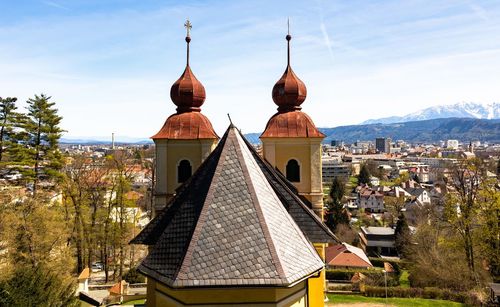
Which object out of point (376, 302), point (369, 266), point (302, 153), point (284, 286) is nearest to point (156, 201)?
point (302, 153)

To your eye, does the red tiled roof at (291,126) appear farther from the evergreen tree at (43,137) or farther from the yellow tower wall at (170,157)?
the evergreen tree at (43,137)

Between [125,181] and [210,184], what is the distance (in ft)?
79.0

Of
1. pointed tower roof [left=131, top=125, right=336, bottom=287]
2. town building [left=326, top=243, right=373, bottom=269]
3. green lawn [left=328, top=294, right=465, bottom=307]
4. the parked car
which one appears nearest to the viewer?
pointed tower roof [left=131, top=125, right=336, bottom=287]

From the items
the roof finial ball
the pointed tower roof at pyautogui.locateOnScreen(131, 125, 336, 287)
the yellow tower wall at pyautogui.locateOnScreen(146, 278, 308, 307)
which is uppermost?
the roof finial ball

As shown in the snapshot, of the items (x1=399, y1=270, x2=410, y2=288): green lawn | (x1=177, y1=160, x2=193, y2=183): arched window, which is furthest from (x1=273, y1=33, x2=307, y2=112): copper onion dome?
(x1=399, y1=270, x2=410, y2=288): green lawn

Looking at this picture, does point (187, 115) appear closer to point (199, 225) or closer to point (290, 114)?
point (290, 114)

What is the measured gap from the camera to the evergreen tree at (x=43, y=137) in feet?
103

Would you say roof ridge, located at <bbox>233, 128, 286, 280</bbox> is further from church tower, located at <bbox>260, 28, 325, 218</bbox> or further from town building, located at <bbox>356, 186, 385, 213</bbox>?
town building, located at <bbox>356, 186, 385, 213</bbox>

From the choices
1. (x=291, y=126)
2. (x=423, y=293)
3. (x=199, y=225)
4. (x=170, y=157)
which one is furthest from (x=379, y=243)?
(x=199, y=225)

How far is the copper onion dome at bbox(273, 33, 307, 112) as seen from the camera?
63.5ft

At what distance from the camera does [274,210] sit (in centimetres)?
913

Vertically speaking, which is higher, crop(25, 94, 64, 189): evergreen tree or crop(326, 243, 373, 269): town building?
crop(25, 94, 64, 189): evergreen tree

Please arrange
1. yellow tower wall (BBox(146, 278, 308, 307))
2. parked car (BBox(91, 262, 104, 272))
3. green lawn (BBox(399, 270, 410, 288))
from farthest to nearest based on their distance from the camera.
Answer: parked car (BBox(91, 262, 104, 272))
green lawn (BBox(399, 270, 410, 288))
yellow tower wall (BBox(146, 278, 308, 307))

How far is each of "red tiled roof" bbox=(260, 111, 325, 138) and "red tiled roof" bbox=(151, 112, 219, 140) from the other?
289cm
